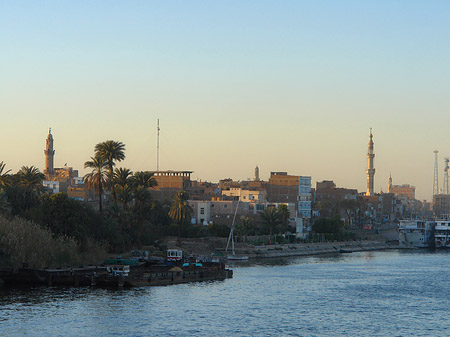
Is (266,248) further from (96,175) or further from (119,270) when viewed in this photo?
(119,270)

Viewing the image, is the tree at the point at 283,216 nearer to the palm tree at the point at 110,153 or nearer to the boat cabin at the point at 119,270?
the palm tree at the point at 110,153

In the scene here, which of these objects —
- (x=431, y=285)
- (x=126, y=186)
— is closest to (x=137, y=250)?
(x=126, y=186)

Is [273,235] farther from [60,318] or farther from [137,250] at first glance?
[60,318]

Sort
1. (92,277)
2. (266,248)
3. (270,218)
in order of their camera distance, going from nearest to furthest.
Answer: (92,277)
(266,248)
(270,218)

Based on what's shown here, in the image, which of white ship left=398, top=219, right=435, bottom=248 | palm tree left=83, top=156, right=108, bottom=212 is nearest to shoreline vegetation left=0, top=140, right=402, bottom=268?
palm tree left=83, top=156, right=108, bottom=212

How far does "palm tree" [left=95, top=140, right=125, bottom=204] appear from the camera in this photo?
366 feet

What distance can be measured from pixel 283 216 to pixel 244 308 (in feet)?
286

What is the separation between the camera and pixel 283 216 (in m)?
155

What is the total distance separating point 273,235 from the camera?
15125 centimetres

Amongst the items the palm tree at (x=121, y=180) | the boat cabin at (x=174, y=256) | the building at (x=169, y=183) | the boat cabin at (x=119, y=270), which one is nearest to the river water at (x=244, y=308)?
the boat cabin at (x=119, y=270)

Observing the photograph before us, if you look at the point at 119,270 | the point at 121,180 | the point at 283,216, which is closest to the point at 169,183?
the point at 283,216

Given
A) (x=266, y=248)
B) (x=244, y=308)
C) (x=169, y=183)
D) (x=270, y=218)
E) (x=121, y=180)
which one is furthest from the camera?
(x=169, y=183)

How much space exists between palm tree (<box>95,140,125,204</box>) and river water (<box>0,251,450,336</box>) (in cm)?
2859

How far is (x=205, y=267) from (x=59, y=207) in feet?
68.0
